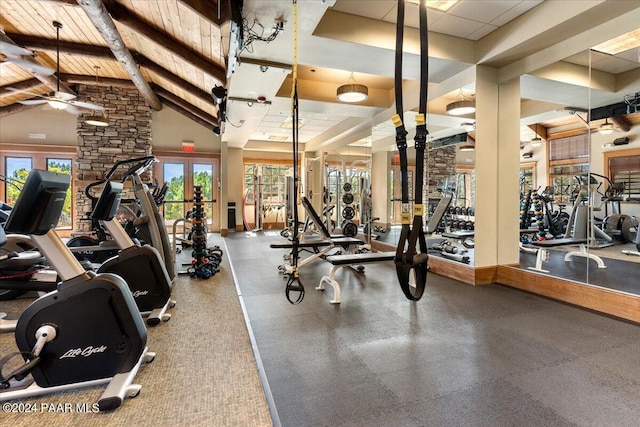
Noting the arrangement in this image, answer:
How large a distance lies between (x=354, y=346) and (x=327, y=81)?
4.85 meters

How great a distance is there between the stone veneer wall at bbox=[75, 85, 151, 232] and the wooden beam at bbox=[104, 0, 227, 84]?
4.66 metres

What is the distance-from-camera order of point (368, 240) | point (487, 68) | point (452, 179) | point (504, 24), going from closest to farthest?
point (504, 24), point (487, 68), point (452, 179), point (368, 240)

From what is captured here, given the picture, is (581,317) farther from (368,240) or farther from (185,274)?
(185,274)

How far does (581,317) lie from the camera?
9.95 feet

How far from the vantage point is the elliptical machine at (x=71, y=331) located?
1.73 m

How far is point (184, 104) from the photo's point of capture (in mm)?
9203

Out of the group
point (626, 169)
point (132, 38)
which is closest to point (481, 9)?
point (626, 169)

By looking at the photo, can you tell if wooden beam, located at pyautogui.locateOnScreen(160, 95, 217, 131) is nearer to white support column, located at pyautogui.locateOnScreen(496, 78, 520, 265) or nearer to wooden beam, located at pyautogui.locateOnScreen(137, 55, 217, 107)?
wooden beam, located at pyautogui.locateOnScreen(137, 55, 217, 107)

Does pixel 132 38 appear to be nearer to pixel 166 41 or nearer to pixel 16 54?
pixel 166 41

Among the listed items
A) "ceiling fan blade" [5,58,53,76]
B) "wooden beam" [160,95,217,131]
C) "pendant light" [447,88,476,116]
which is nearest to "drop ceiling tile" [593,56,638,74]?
"pendant light" [447,88,476,116]

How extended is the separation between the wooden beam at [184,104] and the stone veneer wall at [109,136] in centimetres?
62

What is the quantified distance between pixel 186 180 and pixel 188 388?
9.43m

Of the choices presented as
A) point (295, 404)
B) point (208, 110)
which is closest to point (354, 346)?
point (295, 404)

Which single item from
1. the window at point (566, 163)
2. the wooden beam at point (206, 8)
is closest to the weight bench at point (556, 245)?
the window at point (566, 163)
